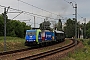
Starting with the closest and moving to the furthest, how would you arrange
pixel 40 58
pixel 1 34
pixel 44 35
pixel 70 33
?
pixel 40 58
pixel 44 35
pixel 1 34
pixel 70 33

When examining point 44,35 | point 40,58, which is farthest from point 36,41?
point 40,58

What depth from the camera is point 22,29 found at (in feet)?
271

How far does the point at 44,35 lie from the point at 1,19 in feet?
115

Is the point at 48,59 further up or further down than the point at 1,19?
further down

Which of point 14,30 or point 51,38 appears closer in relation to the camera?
point 51,38

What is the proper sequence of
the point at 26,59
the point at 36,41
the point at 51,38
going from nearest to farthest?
the point at 26,59, the point at 36,41, the point at 51,38

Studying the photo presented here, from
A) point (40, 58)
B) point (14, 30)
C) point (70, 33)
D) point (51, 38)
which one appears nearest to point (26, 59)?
point (40, 58)

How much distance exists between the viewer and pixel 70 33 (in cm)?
12169

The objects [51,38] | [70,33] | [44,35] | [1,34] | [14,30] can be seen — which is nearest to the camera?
[44,35]

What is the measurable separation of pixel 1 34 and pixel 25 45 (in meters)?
34.2

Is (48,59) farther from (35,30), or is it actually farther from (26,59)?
(35,30)

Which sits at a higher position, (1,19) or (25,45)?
(1,19)

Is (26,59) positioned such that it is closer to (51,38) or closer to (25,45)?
(25,45)

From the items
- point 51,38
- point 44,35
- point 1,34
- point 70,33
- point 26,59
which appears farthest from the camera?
point 70,33
